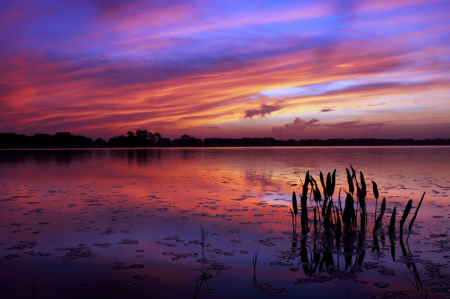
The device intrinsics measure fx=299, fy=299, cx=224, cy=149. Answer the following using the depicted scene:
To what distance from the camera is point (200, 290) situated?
5.49m

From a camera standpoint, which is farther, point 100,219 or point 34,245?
point 100,219

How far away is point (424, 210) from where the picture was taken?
11.7 meters

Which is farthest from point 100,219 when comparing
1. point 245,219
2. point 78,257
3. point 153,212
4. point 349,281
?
point 349,281

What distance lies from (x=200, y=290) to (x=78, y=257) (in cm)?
339

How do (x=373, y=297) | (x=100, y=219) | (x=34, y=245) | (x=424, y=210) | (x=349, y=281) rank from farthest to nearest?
(x=424, y=210) < (x=100, y=219) < (x=34, y=245) < (x=349, y=281) < (x=373, y=297)

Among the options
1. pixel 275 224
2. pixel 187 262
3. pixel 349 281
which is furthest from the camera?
pixel 275 224

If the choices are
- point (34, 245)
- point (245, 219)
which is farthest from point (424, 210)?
point (34, 245)

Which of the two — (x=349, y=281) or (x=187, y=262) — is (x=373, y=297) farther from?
(x=187, y=262)

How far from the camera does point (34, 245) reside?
26.0 feet

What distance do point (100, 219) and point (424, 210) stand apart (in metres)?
12.3

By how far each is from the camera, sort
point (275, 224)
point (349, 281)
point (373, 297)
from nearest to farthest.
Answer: point (373, 297), point (349, 281), point (275, 224)

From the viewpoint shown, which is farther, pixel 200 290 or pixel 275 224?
pixel 275 224

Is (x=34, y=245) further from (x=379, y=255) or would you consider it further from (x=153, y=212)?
(x=379, y=255)

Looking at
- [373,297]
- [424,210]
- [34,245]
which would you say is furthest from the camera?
[424,210]
